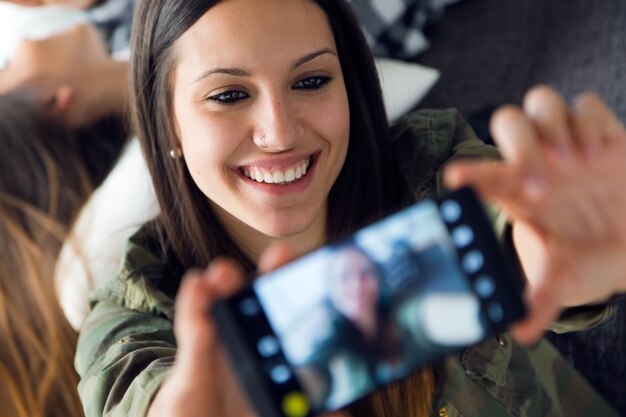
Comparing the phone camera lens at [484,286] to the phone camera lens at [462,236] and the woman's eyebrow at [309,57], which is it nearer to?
A: the phone camera lens at [462,236]

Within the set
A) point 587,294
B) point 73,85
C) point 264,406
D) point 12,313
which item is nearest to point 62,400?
point 12,313

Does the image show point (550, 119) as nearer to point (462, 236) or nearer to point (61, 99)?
point (462, 236)

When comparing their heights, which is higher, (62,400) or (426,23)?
(426,23)

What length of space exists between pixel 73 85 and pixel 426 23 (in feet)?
2.15

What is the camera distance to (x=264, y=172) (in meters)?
0.77

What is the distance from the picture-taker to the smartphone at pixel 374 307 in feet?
1.49

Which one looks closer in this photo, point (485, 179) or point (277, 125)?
point (485, 179)

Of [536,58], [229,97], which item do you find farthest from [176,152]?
[536,58]

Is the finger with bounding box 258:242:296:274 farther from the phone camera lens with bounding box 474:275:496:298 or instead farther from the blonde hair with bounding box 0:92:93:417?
the blonde hair with bounding box 0:92:93:417

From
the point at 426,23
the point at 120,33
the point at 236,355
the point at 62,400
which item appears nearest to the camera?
the point at 236,355

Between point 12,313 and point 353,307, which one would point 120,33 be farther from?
point 353,307

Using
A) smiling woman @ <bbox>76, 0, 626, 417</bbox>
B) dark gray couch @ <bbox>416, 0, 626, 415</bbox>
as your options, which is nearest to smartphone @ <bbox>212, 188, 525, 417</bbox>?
smiling woman @ <bbox>76, 0, 626, 417</bbox>

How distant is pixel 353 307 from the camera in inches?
18.4

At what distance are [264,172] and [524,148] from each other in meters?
0.36
